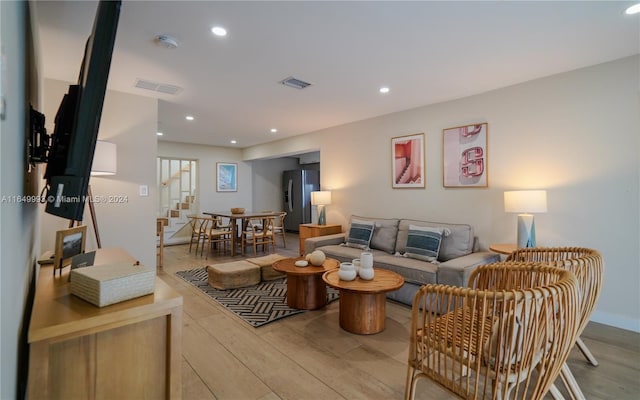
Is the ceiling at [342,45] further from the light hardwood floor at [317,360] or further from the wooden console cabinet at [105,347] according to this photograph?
the light hardwood floor at [317,360]

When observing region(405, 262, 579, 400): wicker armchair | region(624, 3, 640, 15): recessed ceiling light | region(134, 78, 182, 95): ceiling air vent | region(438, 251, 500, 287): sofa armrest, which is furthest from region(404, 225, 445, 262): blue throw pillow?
region(134, 78, 182, 95): ceiling air vent

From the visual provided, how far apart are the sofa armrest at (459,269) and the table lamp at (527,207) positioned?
0.42 meters

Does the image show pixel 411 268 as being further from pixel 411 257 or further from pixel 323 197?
pixel 323 197

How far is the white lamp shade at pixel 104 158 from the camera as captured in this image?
114 inches

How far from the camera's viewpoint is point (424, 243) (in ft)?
11.8

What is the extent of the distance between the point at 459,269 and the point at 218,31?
2.98 m

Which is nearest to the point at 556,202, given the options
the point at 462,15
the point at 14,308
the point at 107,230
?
the point at 462,15

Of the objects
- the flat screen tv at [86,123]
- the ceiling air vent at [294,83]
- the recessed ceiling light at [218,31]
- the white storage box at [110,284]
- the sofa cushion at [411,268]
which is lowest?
the sofa cushion at [411,268]

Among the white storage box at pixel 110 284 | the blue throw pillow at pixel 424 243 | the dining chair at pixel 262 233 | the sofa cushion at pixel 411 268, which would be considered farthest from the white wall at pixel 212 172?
the white storage box at pixel 110 284

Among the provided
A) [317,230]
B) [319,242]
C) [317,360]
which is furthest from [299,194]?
[317,360]

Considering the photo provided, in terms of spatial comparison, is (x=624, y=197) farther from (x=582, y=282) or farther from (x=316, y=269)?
(x=316, y=269)

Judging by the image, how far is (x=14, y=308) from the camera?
3.06ft

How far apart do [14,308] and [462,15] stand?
9.14 feet

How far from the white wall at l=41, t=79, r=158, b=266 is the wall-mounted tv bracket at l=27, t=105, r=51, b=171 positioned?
2291mm
